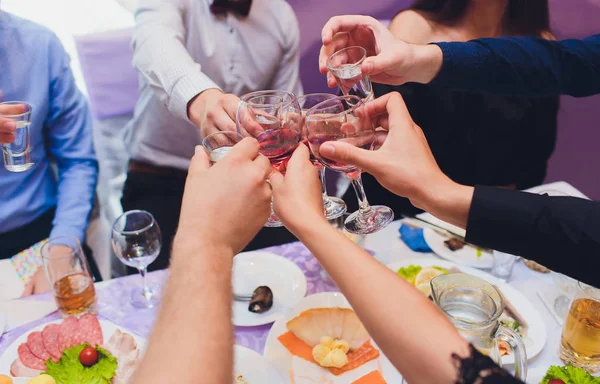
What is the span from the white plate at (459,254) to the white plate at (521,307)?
4cm

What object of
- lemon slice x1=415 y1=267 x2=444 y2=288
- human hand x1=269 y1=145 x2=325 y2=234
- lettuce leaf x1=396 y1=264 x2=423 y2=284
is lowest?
lettuce leaf x1=396 y1=264 x2=423 y2=284

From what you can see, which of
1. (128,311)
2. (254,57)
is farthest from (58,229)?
(254,57)

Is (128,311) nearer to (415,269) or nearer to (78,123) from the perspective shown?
(415,269)

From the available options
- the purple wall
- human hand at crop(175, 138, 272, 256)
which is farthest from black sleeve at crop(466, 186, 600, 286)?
the purple wall

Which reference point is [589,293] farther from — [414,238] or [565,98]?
[565,98]

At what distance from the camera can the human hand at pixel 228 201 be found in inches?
35.6

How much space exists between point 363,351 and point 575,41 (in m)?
1.34

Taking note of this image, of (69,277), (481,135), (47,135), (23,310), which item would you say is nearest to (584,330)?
(481,135)

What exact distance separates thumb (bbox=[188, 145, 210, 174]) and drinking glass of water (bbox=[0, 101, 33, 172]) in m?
0.76

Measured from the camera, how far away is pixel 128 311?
147 centimetres

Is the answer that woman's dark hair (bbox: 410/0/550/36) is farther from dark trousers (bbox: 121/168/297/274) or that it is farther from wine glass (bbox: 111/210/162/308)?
wine glass (bbox: 111/210/162/308)

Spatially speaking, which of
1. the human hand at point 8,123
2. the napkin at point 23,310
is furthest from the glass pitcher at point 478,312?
the human hand at point 8,123

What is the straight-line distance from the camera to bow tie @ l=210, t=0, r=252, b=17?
237 cm

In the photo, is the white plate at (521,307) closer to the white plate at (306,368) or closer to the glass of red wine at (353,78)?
the white plate at (306,368)
